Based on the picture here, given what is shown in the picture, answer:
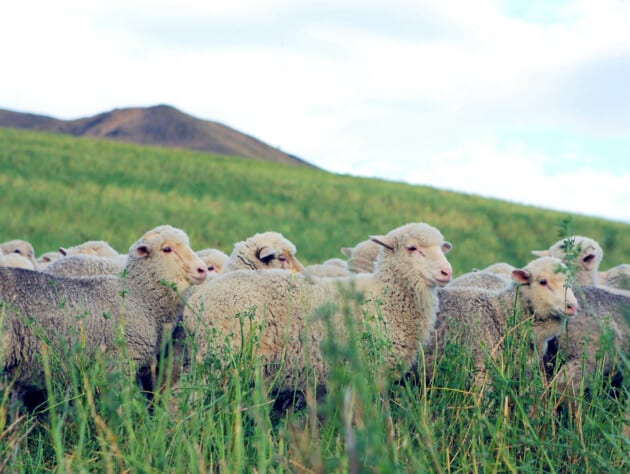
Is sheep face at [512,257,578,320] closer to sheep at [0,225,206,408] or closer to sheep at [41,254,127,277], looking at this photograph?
sheep at [0,225,206,408]

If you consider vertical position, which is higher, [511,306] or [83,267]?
[511,306]

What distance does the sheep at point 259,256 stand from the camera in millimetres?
6199

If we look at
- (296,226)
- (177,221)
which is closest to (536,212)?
(296,226)

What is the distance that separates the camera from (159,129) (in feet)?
370

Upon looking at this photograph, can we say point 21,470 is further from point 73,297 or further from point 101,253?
point 101,253

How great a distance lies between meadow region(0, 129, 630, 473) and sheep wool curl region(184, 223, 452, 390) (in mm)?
195

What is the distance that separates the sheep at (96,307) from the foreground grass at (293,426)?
0.78 ft

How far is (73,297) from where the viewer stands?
4.93 meters

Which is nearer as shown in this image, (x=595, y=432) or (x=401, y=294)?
(x=595, y=432)

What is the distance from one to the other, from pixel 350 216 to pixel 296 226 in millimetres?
3033

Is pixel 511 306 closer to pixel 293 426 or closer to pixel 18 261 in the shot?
pixel 293 426

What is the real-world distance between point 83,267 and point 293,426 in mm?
3526

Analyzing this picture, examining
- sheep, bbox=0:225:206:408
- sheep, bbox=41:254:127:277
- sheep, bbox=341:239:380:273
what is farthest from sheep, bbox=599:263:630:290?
sheep, bbox=41:254:127:277

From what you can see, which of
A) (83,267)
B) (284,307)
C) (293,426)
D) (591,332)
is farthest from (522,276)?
(83,267)
